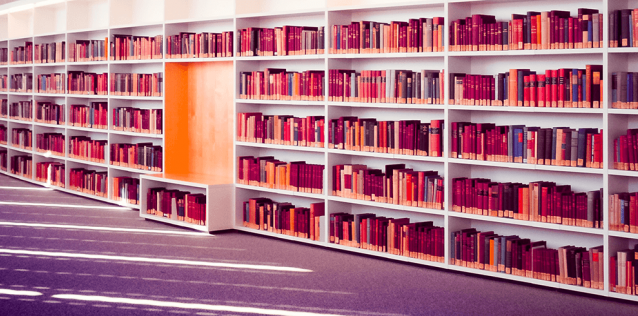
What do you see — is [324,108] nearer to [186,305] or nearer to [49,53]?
[186,305]

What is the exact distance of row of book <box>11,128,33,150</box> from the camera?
39.9ft

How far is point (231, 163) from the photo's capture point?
27.8ft

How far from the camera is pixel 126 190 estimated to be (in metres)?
9.64

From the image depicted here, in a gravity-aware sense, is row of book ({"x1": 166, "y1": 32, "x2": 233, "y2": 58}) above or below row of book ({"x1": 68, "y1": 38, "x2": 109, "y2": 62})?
below

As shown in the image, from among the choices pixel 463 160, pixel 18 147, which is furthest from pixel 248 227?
pixel 18 147

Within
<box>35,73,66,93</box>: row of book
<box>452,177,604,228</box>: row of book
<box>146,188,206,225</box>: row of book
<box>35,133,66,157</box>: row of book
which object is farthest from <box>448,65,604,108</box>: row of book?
<box>35,133,66,157</box>: row of book

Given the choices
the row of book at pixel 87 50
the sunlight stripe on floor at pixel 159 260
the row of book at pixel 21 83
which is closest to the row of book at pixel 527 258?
the sunlight stripe on floor at pixel 159 260

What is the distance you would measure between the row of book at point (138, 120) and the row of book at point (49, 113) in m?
1.71

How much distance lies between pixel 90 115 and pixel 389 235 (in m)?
5.69

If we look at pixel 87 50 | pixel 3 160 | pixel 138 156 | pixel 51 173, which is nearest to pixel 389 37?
pixel 138 156

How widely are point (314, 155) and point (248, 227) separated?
1095mm

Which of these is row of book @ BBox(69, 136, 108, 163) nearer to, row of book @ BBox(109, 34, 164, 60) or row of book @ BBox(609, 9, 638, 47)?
row of book @ BBox(109, 34, 164, 60)

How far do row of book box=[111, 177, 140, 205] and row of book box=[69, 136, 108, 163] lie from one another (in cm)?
51

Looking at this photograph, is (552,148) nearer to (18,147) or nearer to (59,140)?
(59,140)
